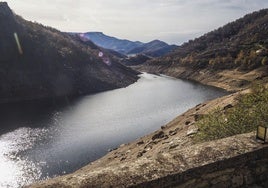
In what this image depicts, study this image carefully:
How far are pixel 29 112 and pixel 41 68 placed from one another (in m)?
60.0

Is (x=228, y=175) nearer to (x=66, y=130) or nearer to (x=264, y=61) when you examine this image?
(x=66, y=130)

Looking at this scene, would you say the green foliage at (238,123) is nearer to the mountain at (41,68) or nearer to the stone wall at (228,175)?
the stone wall at (228,175)

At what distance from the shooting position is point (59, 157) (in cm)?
4700

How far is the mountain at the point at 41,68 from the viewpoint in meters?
127

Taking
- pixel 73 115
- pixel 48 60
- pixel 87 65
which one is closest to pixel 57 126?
pixel 73 115

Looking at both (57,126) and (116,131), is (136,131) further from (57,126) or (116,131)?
(57,126)

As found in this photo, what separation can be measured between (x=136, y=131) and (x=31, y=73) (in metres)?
91.6

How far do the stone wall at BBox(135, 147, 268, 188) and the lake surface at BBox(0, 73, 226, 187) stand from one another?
1387 inches

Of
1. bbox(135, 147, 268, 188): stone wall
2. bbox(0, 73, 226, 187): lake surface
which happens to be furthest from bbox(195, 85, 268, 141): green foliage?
bbox(0, 73, 226, 187): lake surface

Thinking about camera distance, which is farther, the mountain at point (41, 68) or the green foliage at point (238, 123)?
the mountain at point (41, 68)

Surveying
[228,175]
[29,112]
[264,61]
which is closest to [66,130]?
[29,112]

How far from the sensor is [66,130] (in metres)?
→ 64.5

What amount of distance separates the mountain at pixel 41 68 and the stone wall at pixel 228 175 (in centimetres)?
11719

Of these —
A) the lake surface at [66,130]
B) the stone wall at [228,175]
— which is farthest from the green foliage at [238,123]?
the lake surface at [66,130]
